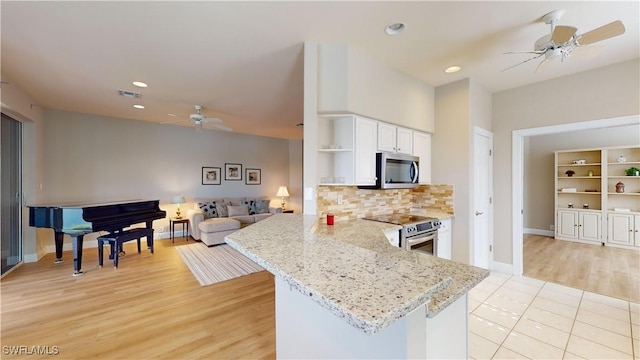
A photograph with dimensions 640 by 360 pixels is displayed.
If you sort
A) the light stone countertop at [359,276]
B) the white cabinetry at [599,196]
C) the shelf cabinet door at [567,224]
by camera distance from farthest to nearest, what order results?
the shelf cabinet door at [567,224]
the white cabinetry at [599,196]
the light stone countertop at [359,276]

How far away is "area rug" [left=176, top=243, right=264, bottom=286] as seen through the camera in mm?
3590

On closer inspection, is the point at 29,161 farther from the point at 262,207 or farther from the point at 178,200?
the point at 262,207

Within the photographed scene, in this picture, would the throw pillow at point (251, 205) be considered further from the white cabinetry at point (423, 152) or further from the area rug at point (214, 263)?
the white cabinetry at point (423, 152)

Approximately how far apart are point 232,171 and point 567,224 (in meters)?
8.17

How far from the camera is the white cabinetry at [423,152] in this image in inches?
138

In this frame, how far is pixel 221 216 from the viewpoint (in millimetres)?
6035

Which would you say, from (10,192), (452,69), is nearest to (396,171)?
(452,69)

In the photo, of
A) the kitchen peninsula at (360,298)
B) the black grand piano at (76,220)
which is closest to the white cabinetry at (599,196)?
the kitchen peninsula at (360,298)

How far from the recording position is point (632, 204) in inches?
199

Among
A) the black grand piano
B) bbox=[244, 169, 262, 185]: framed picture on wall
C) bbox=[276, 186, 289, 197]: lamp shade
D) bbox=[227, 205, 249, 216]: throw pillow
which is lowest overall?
bbox=[227, 205, 249, 216]: throw pillow

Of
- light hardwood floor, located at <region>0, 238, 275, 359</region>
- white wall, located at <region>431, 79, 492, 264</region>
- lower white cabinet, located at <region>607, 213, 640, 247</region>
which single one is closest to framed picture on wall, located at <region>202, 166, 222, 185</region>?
light hardwood floor, located at <region>0, 238, 275, 359</region>

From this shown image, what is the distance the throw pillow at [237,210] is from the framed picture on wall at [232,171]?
1.06 metres

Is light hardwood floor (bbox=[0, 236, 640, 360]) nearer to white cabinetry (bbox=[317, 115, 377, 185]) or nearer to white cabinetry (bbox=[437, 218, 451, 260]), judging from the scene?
white cabinetry (bbox=[437, 218, 451, 260])

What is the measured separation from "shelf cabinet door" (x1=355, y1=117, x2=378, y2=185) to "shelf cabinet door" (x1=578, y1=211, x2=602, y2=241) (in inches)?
224
